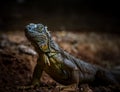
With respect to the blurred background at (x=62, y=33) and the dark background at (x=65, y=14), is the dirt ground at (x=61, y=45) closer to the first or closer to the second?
the blurred background at (x=62, y=33)

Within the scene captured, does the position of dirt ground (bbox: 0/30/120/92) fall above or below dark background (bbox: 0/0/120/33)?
below

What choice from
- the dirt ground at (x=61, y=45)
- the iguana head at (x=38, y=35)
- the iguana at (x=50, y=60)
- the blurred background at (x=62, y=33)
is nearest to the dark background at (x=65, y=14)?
the blurred background at (x=62, y=33)

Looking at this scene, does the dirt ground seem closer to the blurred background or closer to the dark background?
the blurred background

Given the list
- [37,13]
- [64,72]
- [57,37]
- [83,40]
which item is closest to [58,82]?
[64,72]

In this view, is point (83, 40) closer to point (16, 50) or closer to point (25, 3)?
point (16, 50)

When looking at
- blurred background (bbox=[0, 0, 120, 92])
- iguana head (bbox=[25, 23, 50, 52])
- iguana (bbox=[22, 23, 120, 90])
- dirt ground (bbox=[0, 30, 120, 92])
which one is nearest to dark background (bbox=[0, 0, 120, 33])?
blurred background (bbox=[0, 0, 120, 92])

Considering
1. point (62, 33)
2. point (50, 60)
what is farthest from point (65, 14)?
point (50, 60)
